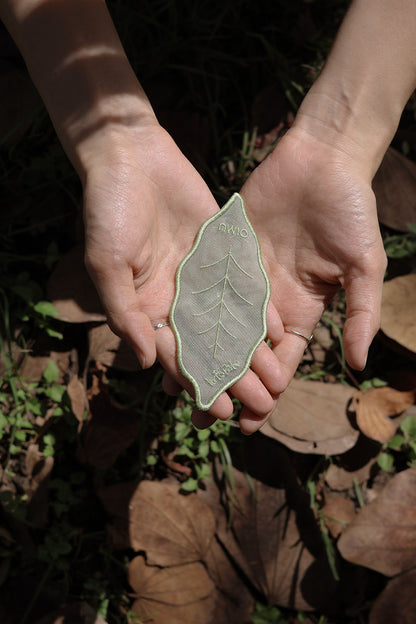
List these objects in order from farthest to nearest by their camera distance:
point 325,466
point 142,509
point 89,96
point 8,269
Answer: point 8,269 < point 325,466 < point 142,509 < point 89,96

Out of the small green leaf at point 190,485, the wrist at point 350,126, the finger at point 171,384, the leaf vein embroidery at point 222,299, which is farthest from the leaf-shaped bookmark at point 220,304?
the small green leaf at point 190,485

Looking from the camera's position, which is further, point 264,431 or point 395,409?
point 395,409

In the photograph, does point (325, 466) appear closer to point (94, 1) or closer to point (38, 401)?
point (38, 401)

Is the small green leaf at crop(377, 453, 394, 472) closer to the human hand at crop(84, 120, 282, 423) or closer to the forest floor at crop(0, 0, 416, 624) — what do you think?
the forest floor at crop(0, 0, 416, 624)

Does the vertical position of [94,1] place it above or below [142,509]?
above

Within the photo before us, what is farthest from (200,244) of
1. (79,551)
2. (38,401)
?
(79,551)

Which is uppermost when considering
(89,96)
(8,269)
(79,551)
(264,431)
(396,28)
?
(396,28)

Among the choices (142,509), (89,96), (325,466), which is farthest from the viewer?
(325,466)

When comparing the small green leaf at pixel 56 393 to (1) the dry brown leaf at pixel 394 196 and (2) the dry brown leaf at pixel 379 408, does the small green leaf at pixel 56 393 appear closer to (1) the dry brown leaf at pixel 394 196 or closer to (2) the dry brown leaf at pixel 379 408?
(2) the dry brown leaf at pixel 379 408
